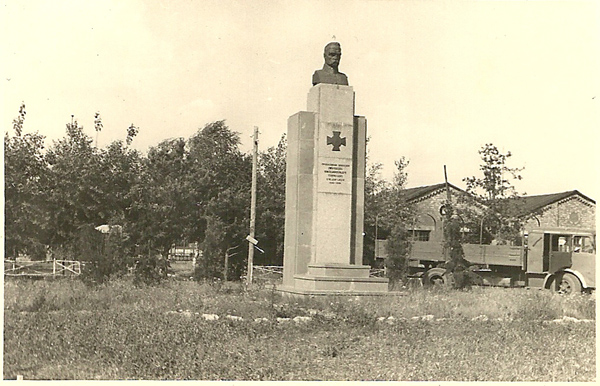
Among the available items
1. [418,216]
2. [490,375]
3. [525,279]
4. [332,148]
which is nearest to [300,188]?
[332,148]

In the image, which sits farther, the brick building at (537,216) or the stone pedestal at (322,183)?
Result: the brick building at (537,216)

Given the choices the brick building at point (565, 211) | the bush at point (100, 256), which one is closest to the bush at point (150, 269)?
the bush at point (100, 256)

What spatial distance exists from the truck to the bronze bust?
23.3ft

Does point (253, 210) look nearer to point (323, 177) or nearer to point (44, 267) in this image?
point (44, 267)

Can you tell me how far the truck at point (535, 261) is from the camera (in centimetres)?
1895

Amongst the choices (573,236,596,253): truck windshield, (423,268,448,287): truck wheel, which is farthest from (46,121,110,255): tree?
(573,236,596,253): truck windshield

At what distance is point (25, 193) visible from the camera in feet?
65.2

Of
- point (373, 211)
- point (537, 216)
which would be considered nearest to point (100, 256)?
point (373, 211)

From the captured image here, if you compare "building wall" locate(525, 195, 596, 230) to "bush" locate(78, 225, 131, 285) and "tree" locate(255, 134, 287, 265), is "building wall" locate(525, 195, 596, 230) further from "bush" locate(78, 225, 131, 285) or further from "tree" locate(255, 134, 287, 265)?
"bush" locate(78, 225, 131, 285)

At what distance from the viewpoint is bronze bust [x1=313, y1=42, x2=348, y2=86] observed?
1533cm

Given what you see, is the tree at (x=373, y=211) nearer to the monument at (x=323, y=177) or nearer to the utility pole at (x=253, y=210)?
the utility pole at (x=253, y=210)

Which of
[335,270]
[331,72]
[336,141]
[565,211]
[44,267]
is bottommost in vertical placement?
[44,267]

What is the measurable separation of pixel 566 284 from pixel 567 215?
2538cm

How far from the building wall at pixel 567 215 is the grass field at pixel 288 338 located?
98.0ft
